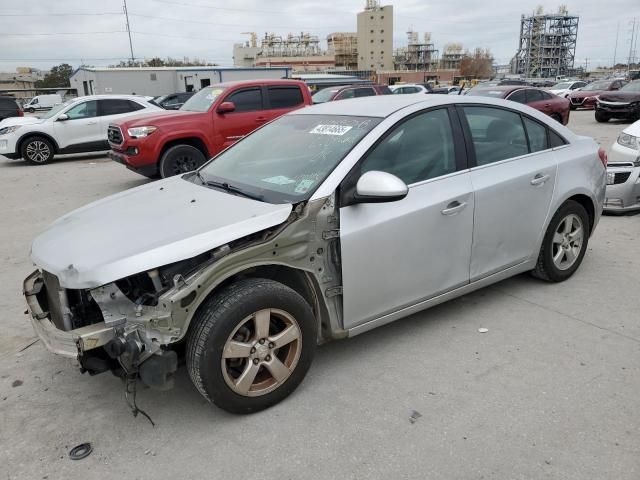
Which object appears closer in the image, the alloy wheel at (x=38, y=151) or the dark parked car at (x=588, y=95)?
the alloy wheel at (x=38, y=151)

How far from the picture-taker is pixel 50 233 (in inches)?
124

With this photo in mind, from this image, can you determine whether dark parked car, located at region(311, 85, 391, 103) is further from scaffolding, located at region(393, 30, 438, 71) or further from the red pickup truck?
scaffolding, located at region(393, 30, 438, 71)

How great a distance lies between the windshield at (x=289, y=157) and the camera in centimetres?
313

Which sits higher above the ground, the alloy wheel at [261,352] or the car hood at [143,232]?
the car hood at [143,232]

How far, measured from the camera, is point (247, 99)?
10.1 m

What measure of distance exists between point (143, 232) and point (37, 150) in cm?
1237

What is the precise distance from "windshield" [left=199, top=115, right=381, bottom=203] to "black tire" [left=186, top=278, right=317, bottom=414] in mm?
571

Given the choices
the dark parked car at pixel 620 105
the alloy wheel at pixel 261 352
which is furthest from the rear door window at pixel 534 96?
the alloy wheel at pixel 261 352

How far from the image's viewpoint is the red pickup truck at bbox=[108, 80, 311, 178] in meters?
9.00

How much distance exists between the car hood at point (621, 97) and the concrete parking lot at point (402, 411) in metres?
17.2

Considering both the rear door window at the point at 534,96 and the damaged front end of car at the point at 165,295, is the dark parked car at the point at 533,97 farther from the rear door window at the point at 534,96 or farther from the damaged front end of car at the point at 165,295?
the damaged front end of car at the point at 165,295

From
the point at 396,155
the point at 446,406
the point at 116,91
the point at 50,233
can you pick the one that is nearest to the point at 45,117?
the point at 50,233

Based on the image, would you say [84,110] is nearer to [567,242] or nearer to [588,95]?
[567,242]

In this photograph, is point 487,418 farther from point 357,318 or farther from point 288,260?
point 288,260
